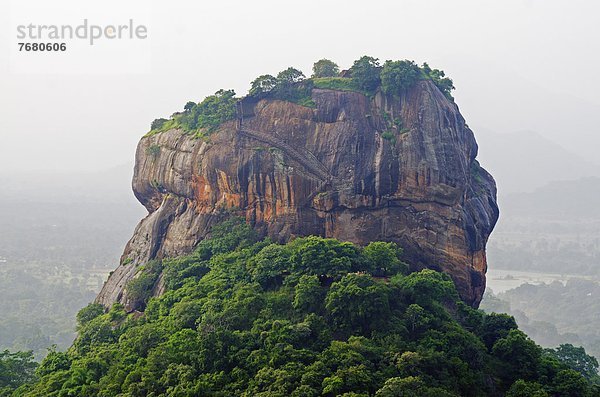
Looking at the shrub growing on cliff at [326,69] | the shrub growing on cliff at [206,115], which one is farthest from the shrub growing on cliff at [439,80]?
the shrub growing on cliff at [206,115]

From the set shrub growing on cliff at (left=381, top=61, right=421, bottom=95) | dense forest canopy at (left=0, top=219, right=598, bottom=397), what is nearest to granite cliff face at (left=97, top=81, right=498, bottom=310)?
shrub growing on cliff at (left=381, top=61, right=421, bottom=95)

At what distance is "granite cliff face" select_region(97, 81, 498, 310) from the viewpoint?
2689 centimetres

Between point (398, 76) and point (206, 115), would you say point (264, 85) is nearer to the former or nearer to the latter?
point (206, 115)

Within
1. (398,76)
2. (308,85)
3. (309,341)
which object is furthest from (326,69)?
(309,341)

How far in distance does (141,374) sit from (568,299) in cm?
6922

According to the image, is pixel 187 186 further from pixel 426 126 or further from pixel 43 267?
pixel 43 267

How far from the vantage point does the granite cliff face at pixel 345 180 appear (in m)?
26.9

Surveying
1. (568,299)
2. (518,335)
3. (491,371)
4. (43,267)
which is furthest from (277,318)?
(43,267)

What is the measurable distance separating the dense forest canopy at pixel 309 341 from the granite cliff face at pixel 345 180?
9.06 feet

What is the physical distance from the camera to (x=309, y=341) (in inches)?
744

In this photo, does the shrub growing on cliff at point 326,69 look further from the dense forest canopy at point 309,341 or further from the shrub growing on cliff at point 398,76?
the dense forest canopy at point 309,341

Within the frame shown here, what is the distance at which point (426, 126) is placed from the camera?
27656 mm

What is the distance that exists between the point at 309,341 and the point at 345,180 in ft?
34.6

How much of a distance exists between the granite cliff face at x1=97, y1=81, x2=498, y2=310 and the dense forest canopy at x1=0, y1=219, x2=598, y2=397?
2.76 meters
